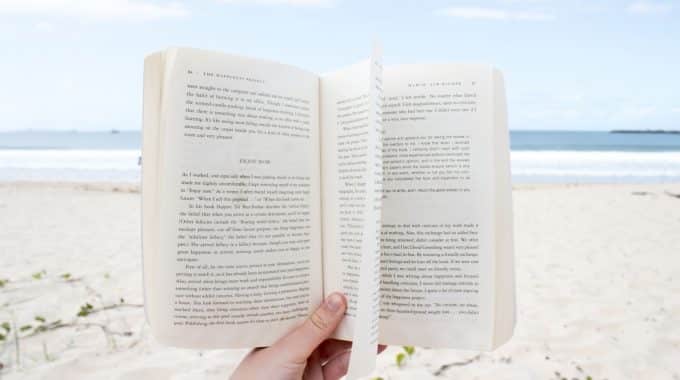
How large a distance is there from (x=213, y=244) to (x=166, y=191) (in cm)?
18

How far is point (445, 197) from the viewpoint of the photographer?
52.1 inches

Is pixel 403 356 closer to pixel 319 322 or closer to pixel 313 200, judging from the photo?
pixel 319 322

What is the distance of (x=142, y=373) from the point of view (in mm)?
2527

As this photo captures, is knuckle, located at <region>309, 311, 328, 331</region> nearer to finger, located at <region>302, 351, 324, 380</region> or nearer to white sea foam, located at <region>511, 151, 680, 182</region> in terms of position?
finger, located at <region>302, 351, 324, 380</region>

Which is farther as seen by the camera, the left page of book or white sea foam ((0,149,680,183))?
white sea foam ((0,149,680,183))

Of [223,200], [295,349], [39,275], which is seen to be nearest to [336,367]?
[295,349]

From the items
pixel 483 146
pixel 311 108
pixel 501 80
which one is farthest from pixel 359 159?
pixel 501 80

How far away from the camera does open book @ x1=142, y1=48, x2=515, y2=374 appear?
4.11 feet

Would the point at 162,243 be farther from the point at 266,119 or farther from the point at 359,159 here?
the point at 359,159

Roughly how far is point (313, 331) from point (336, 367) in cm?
32

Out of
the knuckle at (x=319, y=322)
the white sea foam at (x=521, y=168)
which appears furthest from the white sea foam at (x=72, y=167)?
the knuckle at (x=319, y=322)

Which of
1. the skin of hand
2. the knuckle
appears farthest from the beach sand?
the knuckle

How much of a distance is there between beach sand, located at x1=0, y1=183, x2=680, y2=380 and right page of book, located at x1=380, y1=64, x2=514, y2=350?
1382 millimetres

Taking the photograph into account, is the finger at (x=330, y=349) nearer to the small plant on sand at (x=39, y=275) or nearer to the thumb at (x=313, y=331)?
the thumb at (x=313, y=331)
